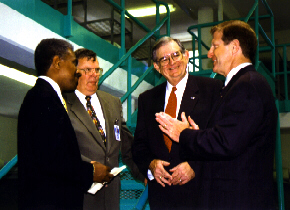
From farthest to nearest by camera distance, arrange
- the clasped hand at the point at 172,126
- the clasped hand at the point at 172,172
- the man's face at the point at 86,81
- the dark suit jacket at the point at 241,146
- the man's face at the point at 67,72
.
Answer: the man's face at the point at 86,81, the clasped hand at the point at 172,172, the man's face at the point at 67,72, the clasped hand at the point at 172,126, the dark suit jacket at the point at 241,146

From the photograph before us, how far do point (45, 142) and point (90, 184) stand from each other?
41cm

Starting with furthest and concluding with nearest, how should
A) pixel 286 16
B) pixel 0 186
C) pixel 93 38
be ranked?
pixel 286 16 → pixel 0 186 → pixel 93 38

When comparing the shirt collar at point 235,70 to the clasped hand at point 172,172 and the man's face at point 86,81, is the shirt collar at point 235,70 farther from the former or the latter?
the man's face at point 86,81

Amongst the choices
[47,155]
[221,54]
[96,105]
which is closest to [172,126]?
[221,54]

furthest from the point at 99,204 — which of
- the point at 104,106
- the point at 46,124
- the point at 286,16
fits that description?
the point at 286,16

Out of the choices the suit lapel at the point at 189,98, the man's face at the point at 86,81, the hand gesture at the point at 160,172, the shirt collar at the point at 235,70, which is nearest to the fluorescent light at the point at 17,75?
the man's face at the point at 86,81

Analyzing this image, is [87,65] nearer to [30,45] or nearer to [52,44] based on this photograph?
[52,44]

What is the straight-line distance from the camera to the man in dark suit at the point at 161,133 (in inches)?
89.4

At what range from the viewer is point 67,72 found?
82.1 inches

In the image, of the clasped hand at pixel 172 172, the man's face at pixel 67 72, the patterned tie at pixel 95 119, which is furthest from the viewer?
the patterned tie at pixel 95 119

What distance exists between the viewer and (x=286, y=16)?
1191cm

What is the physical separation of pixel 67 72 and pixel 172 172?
0.98 meters

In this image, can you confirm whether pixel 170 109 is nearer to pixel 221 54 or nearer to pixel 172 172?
pixel 172 172

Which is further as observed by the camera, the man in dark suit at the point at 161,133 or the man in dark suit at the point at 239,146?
the man in dark suit at the point at 161,133
